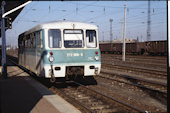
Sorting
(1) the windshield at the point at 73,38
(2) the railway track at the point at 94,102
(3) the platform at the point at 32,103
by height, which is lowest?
(2) the railway track at the point at 94,102

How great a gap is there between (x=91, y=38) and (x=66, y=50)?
4.44ft

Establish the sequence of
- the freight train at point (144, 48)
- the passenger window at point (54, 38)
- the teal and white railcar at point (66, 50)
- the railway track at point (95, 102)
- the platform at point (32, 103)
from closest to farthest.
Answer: the platform at point (32, 103) → the railway track at point (95, 102) → the teal and white railcar at point (66, 50) → the passenger window at point (54, 38) → the freight train at point (144, 48)

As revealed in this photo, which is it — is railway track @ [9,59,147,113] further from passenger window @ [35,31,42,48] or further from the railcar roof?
the railcar roof

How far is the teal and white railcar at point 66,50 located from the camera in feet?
29.7

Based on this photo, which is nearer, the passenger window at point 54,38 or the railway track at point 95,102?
the railway track at point 95,102

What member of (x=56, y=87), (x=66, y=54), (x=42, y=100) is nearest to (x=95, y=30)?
(x=66, y=54)

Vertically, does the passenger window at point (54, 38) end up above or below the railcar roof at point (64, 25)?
below

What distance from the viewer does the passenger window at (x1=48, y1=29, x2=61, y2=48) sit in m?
9.20

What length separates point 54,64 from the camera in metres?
9.01

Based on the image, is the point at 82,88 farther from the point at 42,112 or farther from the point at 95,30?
the point at 42,112

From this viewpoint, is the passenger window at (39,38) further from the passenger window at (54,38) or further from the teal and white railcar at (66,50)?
the passenger window at (54,38)

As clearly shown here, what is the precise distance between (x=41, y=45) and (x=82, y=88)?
2.74m

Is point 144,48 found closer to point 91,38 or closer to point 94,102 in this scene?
point 91,38

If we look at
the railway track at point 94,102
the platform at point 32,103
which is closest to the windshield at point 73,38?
the railway track at point 94,102
